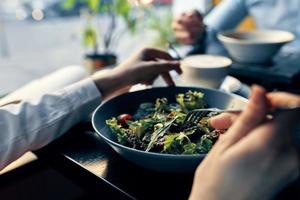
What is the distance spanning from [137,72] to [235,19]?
0.98m

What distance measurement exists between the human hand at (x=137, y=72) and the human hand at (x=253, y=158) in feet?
1.50

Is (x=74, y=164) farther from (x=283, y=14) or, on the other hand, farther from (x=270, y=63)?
(x=283, y=14)

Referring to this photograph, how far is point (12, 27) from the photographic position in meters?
3.62

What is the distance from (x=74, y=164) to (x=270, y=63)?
28.5 inches

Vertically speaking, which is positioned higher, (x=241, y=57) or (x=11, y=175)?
(x=241, y=57)

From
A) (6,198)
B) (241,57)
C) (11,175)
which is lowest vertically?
(6,198)

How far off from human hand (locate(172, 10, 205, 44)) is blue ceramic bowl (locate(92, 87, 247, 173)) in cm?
51

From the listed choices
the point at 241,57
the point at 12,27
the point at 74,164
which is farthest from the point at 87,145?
the point at 12,27

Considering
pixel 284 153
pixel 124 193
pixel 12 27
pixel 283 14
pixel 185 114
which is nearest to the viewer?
pixel 284 153

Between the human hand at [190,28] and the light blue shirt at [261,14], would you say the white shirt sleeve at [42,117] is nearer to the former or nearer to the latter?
the human hand at [190,28]

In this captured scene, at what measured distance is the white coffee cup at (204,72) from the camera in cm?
85

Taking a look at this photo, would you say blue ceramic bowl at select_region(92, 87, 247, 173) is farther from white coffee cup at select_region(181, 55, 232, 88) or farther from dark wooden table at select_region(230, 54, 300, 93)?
dark wooden table at select_region(230, 54, 300, 93)

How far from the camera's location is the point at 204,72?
0.85 metres

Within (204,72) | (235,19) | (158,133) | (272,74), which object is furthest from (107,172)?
(235,19)
